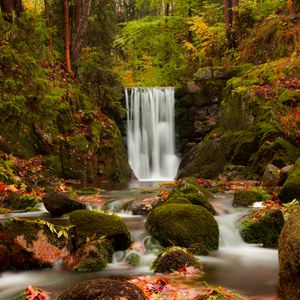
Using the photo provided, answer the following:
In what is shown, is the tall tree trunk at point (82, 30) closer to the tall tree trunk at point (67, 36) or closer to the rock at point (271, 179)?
the tall tree trunk at point (67, 36)

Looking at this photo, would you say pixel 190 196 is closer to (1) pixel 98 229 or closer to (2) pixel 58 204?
(1) pixel 98 229

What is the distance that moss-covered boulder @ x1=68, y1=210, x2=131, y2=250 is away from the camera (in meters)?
6.10

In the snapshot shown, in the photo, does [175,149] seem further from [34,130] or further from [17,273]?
[17,273]

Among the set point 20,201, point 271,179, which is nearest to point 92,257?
point 20,201

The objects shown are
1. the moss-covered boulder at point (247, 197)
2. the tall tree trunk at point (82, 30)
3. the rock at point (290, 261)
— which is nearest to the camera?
the rock at point (290, 261)

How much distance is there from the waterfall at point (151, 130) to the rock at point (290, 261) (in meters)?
13.3

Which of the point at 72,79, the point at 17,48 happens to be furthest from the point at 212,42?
the point at 17,48

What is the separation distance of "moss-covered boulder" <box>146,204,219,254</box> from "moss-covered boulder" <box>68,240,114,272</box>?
90 centimetres

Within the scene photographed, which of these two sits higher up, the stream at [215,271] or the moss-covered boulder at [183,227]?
the moss-covered boulder at [183,227]

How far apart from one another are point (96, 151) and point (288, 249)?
35.6 feet

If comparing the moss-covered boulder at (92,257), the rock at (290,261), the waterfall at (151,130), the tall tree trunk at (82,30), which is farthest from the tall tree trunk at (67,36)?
the rock at (290,261)

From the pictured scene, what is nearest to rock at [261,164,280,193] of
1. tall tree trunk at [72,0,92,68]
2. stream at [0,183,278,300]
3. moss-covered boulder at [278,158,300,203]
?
moss-covered boulder at [278,158,300,203]

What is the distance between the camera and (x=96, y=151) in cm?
1448

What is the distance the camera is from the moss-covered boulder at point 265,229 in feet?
22.0
